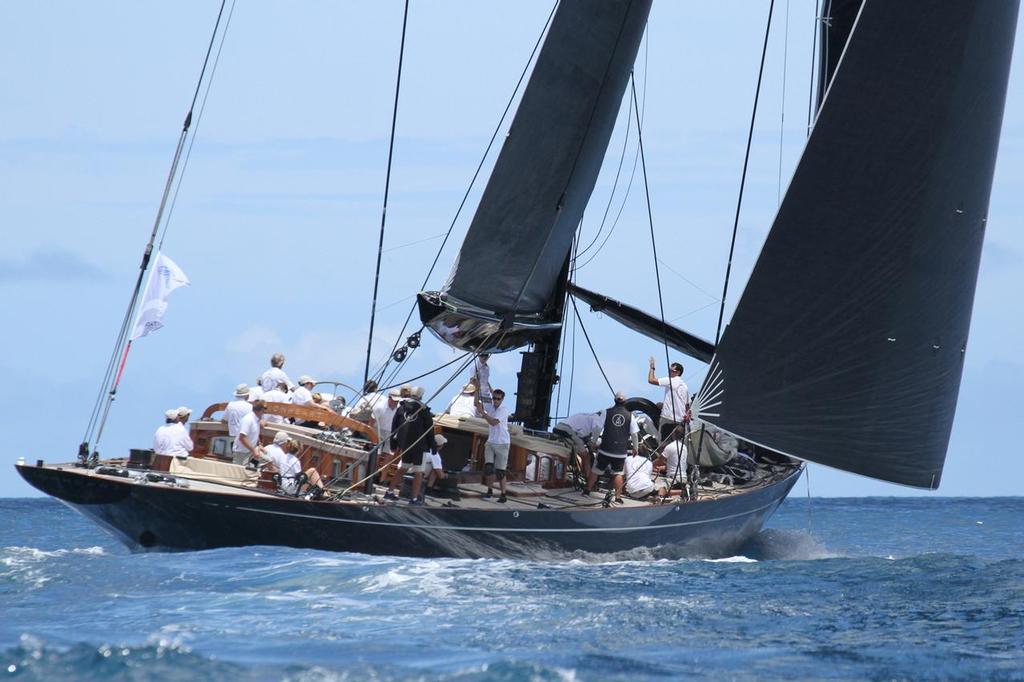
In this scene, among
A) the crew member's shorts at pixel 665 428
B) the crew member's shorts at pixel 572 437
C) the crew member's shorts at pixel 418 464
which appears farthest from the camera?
the crew member's shorts at pixel 665 428

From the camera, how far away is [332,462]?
18.5m

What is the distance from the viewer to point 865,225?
60.8 ft

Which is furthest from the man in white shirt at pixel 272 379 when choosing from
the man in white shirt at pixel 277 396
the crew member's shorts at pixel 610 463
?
the crew member's shorts at pixel 610 463

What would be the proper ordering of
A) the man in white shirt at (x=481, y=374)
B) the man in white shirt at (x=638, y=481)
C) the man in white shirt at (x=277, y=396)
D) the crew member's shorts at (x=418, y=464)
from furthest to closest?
1. the man in white shirt at (x=277, y=396)
2. the man in white shirt at (x=638, y=481)
3. the man in white shirt at (x=481, y=374)
4. the crew member's shorts at (x=418, y=464)

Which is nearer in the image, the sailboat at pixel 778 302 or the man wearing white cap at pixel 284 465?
the man wearing white cap at pixel 284 465

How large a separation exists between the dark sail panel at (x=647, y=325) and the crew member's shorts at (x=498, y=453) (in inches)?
133

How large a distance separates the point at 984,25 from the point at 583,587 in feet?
27.0

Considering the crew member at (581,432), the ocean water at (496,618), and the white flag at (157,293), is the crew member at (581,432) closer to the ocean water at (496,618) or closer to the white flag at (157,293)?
the ocean water at (496,618)

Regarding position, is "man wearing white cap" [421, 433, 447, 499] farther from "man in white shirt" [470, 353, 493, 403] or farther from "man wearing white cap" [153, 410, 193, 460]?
"man wearing white cap" [153, 410, 193, 460]

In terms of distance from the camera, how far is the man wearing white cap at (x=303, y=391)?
2086 cm

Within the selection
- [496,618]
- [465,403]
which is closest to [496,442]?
[465,403]

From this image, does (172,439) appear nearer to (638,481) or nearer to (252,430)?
(252,430)

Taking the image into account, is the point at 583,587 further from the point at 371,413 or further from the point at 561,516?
the point at 371,413

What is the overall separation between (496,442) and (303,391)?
3443 mm
